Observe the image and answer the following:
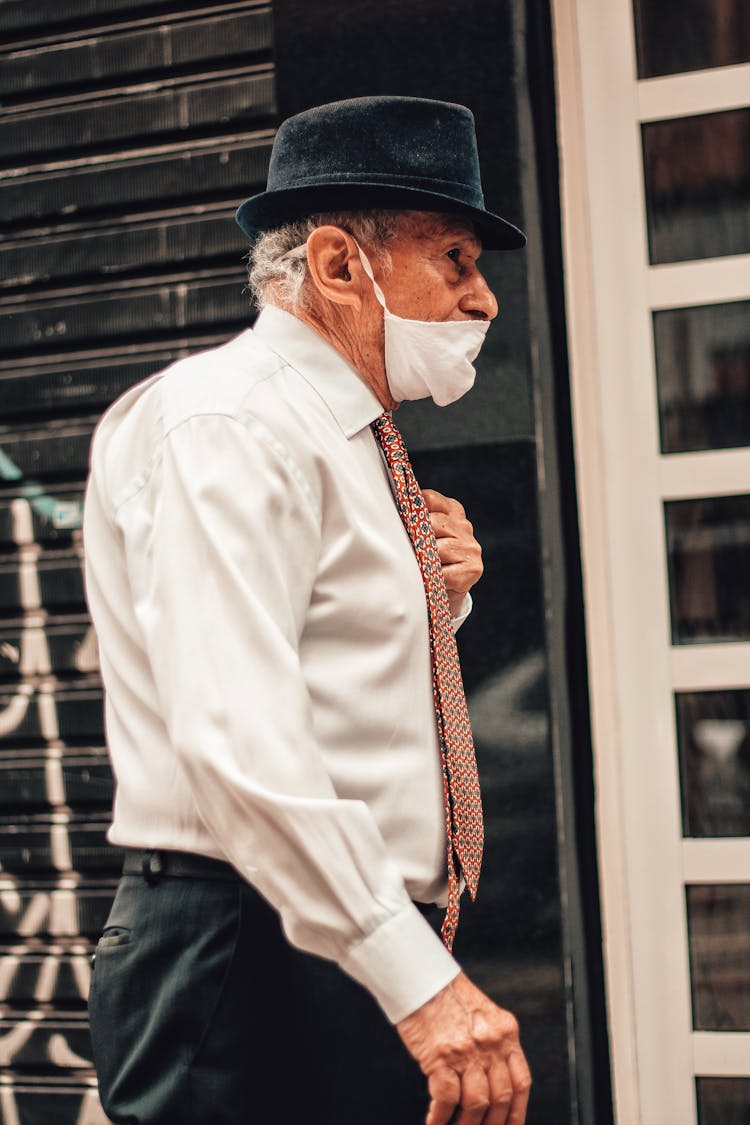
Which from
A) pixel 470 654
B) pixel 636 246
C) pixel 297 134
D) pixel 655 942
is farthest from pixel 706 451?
pixel 297 134

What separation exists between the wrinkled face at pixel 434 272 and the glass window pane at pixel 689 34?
1564 millimetres

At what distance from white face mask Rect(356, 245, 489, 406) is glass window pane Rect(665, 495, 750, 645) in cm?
134

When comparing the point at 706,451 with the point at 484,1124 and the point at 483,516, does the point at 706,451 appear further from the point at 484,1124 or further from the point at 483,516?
the point at 484,1124

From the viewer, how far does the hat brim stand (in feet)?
6.14

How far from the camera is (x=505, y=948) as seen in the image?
2.93 metres

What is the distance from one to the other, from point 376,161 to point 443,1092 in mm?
1339

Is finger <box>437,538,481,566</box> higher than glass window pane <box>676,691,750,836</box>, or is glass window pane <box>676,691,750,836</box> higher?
finger <box>437,538,481,566</box>

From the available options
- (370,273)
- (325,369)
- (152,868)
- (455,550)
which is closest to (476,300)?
(370,273)

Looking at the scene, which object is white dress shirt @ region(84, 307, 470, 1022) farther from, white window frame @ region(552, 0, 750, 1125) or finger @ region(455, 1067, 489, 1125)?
white window frame @ region(552, 0, 750, 1125)

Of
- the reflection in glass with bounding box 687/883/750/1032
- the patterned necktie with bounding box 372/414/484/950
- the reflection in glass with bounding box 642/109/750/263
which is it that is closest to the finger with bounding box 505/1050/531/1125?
the patterned necktie with bounding box 372/414/484/950

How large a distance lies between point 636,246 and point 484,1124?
2362 mm

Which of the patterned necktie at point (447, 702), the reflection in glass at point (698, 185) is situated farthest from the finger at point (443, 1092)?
the reflection in glass at point (698, 185)

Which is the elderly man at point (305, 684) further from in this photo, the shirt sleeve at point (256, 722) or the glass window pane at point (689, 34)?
the glass window pane at point (689, 34)

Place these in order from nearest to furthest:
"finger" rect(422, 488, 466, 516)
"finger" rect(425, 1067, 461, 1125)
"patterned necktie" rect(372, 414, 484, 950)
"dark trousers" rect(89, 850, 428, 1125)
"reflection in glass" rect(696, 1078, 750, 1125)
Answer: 1. "finger" rect(425, 1067, 461, 1125)
2. "dark trousers" rect(89, 850, 428, 1125)
3. "patterned necktie" rect(372, 414, 484, 950)
4. "finger" rect(422, 488, 466, 516)
5. "reflection in glass" rect(696, 1078, 750, 1125)
